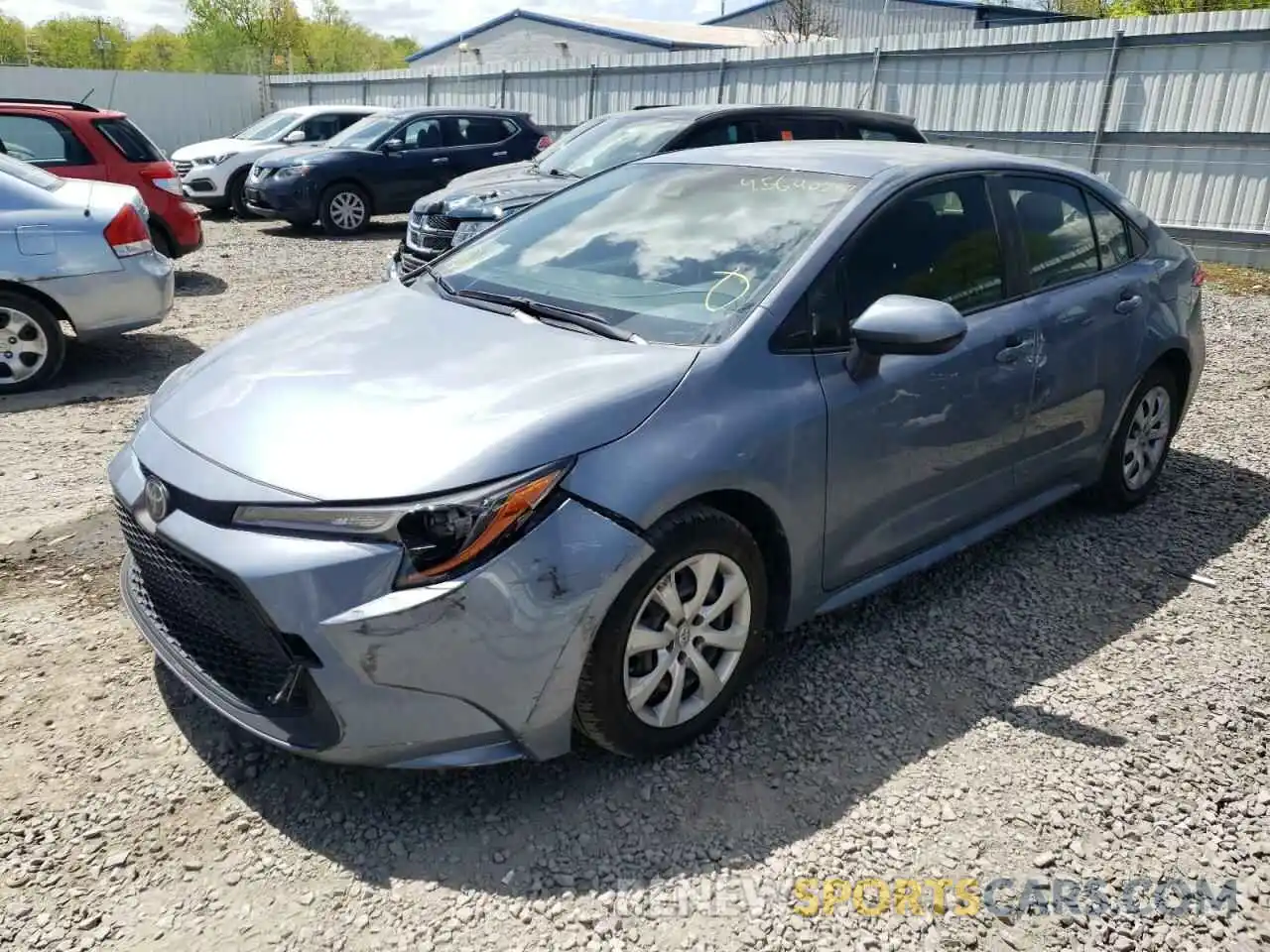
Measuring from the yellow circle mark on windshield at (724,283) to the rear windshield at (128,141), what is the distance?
8.26 meters

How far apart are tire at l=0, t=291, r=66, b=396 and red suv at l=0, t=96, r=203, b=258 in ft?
11.2

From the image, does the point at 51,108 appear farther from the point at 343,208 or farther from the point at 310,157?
the point at 343,208

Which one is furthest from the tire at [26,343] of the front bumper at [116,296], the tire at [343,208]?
the tire at [343,208]

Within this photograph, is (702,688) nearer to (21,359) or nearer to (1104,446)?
(1104,446)

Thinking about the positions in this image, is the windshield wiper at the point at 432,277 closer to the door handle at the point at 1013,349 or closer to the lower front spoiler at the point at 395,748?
the lower front spoiler at the point at 395,748

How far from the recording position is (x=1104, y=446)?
4.39 meters

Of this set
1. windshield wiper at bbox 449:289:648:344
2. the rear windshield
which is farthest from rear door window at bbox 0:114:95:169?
windshield wiper at bbox 449:289:648:344

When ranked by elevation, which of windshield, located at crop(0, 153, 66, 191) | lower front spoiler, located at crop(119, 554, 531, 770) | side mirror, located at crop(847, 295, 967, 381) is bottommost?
lower front spoiler, located at crop(119, 554, 531, 770)

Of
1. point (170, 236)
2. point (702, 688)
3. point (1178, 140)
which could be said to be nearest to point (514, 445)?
point (702, 688)

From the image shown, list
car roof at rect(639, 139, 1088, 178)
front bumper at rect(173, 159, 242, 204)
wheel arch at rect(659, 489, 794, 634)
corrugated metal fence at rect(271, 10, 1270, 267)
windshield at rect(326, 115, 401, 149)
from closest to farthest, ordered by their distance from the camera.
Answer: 1. wheel arch at rect(659, 489, 794, 634)
2. car roof at rect(639, 139, 1088, 178)
3. corrugated metal fence at rect(271, 10, 1270, 267)
4. windshield at rect(326, 115, 401, 149)
5. front bumper at rect(173, 159, 242, 204)

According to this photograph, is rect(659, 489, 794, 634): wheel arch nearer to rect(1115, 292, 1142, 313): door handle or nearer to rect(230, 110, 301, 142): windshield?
rect(1115, 292, 1142, 313): door handle

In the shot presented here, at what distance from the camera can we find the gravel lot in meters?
2.35

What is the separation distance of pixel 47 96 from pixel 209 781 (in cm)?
2557

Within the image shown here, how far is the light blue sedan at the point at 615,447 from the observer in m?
2.38
